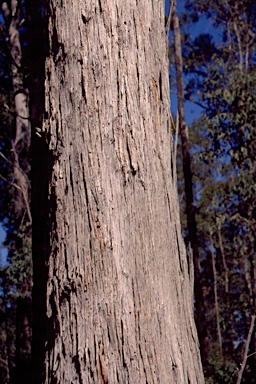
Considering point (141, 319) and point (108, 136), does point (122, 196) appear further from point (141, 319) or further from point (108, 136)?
point (141, 319)

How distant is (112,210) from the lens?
1.52 metres

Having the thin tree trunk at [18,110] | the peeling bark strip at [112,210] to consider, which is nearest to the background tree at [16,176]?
the thin tree trunk at [18,110]

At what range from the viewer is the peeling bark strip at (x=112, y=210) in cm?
146

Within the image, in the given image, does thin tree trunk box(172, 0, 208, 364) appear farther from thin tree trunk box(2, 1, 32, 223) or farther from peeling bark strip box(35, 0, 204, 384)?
peeling bark strip box(35, 0, 204, 384)

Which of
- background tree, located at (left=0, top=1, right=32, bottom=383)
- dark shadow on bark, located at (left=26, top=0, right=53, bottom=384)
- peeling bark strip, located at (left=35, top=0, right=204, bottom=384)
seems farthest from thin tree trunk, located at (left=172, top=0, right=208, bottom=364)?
peeling bark strip, located at (left=35, top=0, right=204, bottom=384)

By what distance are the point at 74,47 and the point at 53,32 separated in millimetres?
123

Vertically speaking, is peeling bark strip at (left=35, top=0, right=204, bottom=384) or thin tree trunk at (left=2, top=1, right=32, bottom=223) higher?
thin tree trunk at (left=2, top=1, right=32, bottom=223)

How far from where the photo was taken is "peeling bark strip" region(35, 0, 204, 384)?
1459mm

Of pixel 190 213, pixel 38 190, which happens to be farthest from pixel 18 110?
pixel 38 190

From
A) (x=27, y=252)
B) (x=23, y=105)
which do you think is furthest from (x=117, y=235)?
(x=23, y=105)

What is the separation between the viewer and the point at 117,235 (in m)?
1.51

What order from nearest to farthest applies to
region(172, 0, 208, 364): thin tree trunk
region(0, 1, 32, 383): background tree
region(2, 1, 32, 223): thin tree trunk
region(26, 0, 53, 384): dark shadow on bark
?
region(26, 0, 53, 384): dark shadow on bark
region(0, 1, 32, 383): background tree
region(2, 1, 32, 223): thin tree trunk
region(172, 0, 208, 364): thin tree trunk

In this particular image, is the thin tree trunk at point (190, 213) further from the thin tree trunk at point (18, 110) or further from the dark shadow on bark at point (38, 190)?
the thin tree trunk at point (18, 110)

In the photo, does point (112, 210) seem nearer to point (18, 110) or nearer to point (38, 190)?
point (38, 190)
